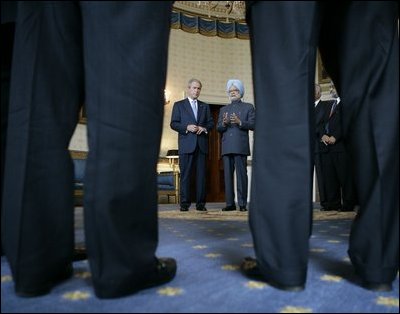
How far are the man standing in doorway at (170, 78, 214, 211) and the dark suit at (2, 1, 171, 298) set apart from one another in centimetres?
302

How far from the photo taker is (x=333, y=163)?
13.8 ft

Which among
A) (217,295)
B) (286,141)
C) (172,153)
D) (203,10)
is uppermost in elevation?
(203,10)

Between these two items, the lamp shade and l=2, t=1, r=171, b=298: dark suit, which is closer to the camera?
l=2, t=1, r=171, b=298: dark suit

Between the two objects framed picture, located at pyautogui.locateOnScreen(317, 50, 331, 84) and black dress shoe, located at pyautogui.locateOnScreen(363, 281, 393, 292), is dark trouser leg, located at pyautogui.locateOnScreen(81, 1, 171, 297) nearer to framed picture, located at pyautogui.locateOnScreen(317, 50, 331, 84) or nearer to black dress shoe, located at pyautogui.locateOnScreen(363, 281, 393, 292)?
black dress shoe, located at pyautogui.locateOnScreen(363, 281, 393, 292)

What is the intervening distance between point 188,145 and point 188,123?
237 millimetres

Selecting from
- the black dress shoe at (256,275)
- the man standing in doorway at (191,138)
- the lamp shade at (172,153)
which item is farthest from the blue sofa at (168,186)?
the black dress shoe at (256,275)

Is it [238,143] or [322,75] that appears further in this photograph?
[322,75]

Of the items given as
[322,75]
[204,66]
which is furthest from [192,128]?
[322,75]

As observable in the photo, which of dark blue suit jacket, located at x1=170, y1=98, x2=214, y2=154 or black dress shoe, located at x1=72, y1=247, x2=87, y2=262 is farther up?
dark blue suit jacket, located at x1=170, y1=98, x2=214, y2=154

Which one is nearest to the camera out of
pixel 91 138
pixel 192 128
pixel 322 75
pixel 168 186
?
pixel 91 138

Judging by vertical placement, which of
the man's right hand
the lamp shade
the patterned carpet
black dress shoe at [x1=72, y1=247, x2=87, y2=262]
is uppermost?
the lamp shade

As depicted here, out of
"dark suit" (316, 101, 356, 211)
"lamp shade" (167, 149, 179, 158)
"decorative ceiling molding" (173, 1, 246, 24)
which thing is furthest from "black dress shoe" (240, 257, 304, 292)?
"decorative ceiling molding" (173, 1, 246, 24)

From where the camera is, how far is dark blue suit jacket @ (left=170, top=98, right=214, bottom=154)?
413cm

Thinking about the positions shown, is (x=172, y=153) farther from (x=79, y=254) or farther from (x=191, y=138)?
(x=79, y=254)
